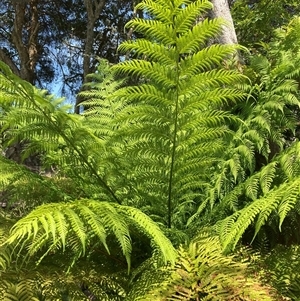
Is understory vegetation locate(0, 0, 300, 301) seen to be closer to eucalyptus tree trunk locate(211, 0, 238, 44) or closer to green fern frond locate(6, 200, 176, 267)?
green fern frond locate(6, 200, 176, 267)

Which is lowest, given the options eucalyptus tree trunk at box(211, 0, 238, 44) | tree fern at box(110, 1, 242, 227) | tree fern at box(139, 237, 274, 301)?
tree fern at box(139, 237, 274, 301)

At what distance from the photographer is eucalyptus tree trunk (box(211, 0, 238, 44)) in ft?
6.36

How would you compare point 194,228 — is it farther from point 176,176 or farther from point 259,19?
point 259,19

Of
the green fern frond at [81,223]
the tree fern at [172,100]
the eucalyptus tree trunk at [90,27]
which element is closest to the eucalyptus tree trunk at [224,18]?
the tree fern at [172,100]

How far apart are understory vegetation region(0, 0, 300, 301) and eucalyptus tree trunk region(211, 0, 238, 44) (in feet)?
1.70

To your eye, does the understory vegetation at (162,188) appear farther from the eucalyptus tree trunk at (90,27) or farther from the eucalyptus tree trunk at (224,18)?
the eucalyptus tree trunk at (90,27)

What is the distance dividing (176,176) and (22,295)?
52 centimetres

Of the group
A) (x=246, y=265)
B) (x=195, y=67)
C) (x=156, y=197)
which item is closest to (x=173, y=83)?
(x=195, y=67)

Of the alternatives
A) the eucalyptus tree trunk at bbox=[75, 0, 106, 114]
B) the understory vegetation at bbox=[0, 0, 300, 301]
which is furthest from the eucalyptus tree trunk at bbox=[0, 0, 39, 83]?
the understory vegetation at bbox=[0, 0, 300, 301]

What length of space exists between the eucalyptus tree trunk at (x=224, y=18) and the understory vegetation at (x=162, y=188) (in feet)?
1.70

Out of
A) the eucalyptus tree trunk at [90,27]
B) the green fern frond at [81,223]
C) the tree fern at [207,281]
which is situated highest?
the eucalyptus tree trunk at [90,27]

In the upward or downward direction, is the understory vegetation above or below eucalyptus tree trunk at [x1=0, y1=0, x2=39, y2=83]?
below

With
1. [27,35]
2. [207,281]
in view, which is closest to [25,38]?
[27,35]

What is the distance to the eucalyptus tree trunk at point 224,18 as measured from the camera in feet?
6.36
